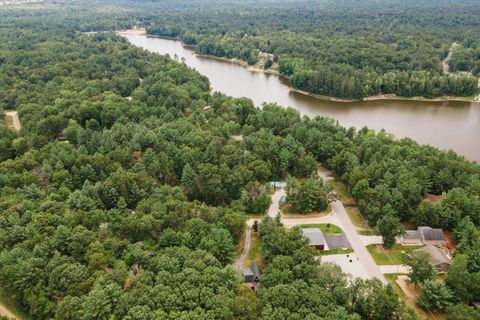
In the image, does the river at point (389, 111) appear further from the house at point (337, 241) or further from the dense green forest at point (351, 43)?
the house at point (337, 241)

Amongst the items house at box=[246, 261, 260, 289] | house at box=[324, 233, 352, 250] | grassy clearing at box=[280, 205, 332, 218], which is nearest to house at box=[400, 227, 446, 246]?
house at box=[324, 233, 352, 250]

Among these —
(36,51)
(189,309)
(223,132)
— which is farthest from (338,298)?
(36,51)

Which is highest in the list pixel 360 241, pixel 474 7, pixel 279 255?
pixel 474 7

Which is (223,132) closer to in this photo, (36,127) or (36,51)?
(36,127)

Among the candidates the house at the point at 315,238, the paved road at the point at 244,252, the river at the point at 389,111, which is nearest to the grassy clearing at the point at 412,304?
the house at the point at 315,238

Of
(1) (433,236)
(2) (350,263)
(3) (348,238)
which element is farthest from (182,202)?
(1) (433,236)

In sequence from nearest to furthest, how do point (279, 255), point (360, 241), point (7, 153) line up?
point (279, 255), point (360, 241), point (7, 153)

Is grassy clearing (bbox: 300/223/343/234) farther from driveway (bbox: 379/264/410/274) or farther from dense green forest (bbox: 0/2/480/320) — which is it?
driveway (bbox: 379/264/410/274)
